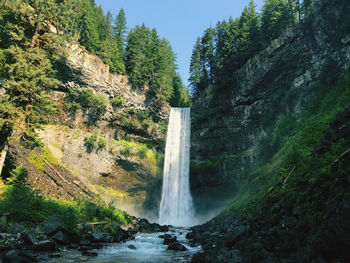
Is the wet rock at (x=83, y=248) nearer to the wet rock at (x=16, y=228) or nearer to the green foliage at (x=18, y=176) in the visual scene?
the wet rock at (x=16, y=228)

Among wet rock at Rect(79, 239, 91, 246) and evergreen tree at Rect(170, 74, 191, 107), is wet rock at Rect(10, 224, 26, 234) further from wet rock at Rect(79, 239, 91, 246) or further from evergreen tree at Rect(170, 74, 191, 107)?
evergreen tree at Rect(170, 74, 191, 107)

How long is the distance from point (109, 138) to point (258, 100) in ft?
77.6

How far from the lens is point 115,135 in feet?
116

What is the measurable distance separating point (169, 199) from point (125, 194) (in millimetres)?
7141

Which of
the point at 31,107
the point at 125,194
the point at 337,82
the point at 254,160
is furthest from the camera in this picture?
the point at 125,194

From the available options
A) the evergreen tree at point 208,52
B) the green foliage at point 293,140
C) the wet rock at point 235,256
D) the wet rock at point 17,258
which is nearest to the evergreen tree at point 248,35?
the evergreen tree at point 208,52

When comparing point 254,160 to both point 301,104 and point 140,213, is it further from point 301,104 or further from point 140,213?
point 140,213

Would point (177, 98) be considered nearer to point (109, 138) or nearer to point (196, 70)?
point (196, 70)

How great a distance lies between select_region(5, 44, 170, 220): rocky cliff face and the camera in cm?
2945

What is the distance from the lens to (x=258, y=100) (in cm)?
2967

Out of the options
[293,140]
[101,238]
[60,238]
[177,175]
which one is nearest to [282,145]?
[293,140]

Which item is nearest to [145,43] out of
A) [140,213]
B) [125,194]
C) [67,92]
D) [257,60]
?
[67,92]

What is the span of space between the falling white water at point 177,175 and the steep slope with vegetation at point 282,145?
6.70ft

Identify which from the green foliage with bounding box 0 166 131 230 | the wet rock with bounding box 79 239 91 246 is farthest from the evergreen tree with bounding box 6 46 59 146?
the wet rock with bounding box 79 239 91 246
